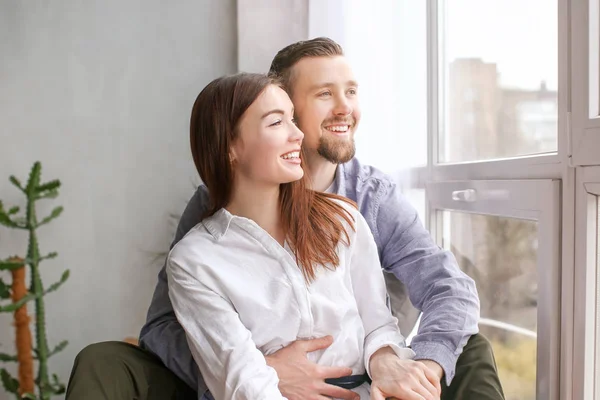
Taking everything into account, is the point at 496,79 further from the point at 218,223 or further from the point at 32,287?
the point at 32,287

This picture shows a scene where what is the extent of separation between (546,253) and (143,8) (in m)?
1.99

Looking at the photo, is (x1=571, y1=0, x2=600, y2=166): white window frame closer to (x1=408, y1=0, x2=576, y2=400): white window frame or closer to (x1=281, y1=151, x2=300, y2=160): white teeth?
(x1=408, y1=0, x2=576, y2=400): white window frame

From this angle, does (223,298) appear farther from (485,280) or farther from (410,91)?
(410,91)

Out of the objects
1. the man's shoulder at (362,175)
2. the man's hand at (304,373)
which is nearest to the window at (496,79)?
the man's shoulder at (362,175)

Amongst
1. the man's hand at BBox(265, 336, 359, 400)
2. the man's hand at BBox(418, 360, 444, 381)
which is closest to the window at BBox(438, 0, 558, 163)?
the man's hand at BBox(418, 360, 444, 381)

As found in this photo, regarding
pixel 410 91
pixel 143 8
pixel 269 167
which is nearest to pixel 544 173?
pixel 269 167

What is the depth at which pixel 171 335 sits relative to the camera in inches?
55.4

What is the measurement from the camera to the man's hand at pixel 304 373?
1.20 m

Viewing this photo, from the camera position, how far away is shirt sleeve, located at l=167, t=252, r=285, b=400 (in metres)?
1.12

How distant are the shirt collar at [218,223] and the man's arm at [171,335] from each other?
0.26 metres

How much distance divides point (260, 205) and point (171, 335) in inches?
14.5

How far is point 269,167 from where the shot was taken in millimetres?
1273

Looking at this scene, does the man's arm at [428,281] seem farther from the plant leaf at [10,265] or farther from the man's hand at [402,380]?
the plant leaf at [10,265]

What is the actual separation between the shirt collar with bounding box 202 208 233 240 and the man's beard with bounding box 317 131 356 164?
1.10 ft
